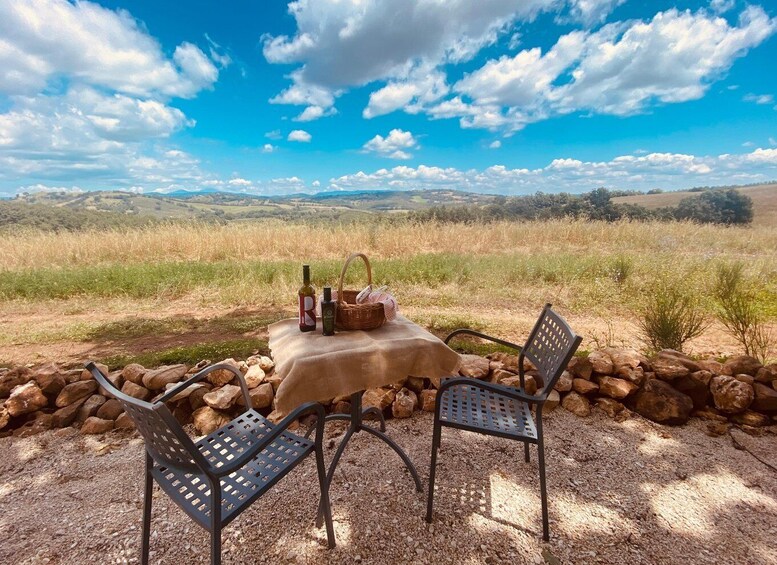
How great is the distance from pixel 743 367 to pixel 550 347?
6.05 ft

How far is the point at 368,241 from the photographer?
9.34 meters

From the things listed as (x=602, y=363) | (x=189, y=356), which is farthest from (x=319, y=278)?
(x=602, y=363)

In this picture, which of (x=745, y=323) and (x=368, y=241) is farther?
(x=368, y=241)

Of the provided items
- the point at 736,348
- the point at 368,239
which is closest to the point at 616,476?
the point at 736,348

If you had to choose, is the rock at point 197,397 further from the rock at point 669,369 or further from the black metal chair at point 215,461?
the rock at point 669,369

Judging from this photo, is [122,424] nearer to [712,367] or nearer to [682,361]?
[682,361]

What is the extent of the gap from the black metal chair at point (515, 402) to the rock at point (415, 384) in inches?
22.6

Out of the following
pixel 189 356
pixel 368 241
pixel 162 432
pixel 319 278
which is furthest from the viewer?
pixel 368 241

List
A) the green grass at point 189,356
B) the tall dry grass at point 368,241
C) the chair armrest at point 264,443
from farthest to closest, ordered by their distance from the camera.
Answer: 1. the tall dry grass at point 368,241
2. the green grass at point 189,356
3. the chair armrest at point 264,443

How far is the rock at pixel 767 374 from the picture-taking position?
8.34ft

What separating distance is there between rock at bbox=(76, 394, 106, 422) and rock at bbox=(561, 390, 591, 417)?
315 centimetres

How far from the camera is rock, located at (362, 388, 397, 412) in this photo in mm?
2600

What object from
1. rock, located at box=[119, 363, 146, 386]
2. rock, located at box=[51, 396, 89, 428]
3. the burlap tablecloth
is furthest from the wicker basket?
rock, located at box=[51, 396, 89, 428]

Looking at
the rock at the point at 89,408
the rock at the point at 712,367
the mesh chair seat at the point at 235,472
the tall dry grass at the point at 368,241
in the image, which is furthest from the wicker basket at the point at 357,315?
the tall dry grass at the point at 368,241
